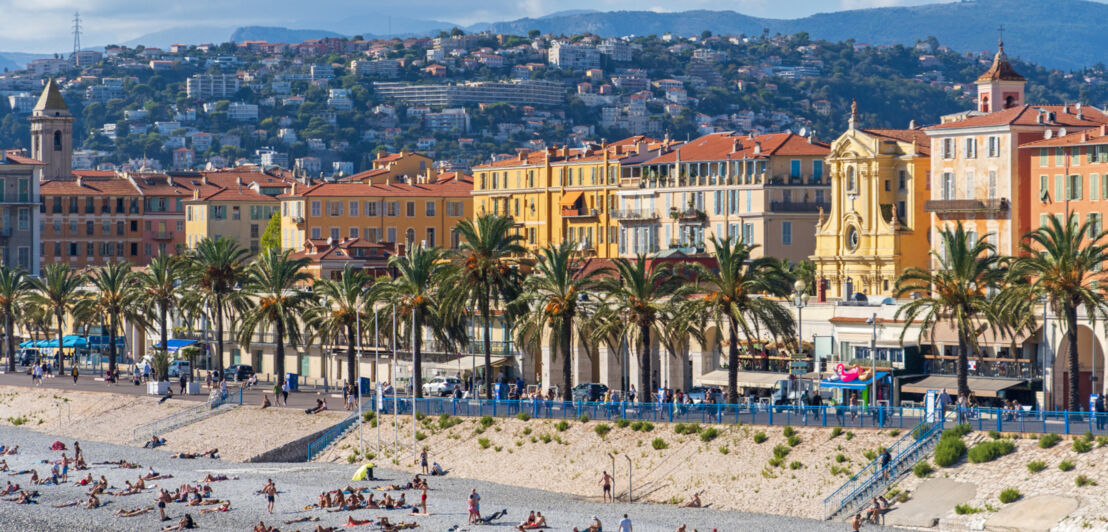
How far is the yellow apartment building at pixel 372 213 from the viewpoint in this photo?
16375 centimetres

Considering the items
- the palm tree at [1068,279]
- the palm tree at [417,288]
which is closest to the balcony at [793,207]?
the palm tree at [417,288]

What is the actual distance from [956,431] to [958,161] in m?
43.0

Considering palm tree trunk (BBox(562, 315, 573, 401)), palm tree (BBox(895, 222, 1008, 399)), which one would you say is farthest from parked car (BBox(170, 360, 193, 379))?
palm tree (BBox(895, 222, 1008, 399))

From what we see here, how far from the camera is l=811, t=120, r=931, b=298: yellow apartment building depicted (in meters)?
112

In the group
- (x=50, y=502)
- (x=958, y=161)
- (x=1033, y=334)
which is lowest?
(x=50, y=502)

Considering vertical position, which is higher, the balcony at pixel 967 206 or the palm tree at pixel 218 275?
the balcony at pixel 967 206

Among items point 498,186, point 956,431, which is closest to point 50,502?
point 956,431

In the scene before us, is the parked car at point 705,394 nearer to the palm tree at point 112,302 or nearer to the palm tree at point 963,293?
the palm tree at point 963,293

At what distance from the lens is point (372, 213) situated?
164750 mm

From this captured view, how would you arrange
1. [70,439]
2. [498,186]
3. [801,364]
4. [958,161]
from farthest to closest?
[498,186] → [958,161] → [70,439] → [801,364]

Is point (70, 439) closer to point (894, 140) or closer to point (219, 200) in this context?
point (894, 140)

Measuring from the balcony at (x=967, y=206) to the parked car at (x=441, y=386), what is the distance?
28.8 m

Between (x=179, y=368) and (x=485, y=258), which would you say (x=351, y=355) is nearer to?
(x=485, y=258)

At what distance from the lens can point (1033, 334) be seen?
7844 cm
